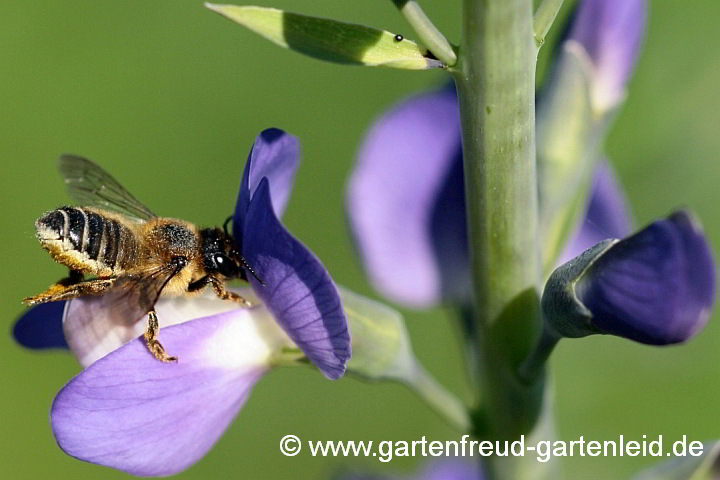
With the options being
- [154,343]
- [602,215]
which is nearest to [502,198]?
[154,343]

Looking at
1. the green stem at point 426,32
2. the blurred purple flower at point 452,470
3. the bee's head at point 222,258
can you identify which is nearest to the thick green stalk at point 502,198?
the green stem at point 426,32

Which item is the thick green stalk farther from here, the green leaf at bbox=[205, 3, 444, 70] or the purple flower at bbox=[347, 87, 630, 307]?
the purple flower at bbox=[347, 87, 630, 307]

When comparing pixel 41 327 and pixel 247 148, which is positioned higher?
pixel 41 327

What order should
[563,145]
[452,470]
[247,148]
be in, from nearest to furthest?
1. [563,145]
2. [452,470]
3. [247,148]

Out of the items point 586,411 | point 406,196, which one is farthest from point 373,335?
point 586,411

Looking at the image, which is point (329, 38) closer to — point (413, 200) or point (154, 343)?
point (154, 343)

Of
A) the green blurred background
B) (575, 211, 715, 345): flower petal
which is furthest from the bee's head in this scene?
the green blurred background

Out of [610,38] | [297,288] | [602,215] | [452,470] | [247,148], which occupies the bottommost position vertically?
[452,470]

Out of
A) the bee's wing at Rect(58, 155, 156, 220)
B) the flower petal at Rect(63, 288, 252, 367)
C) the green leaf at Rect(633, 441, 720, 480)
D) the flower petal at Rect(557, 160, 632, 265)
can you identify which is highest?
the bee's wing at Rect(58, 155, 156, 220)
